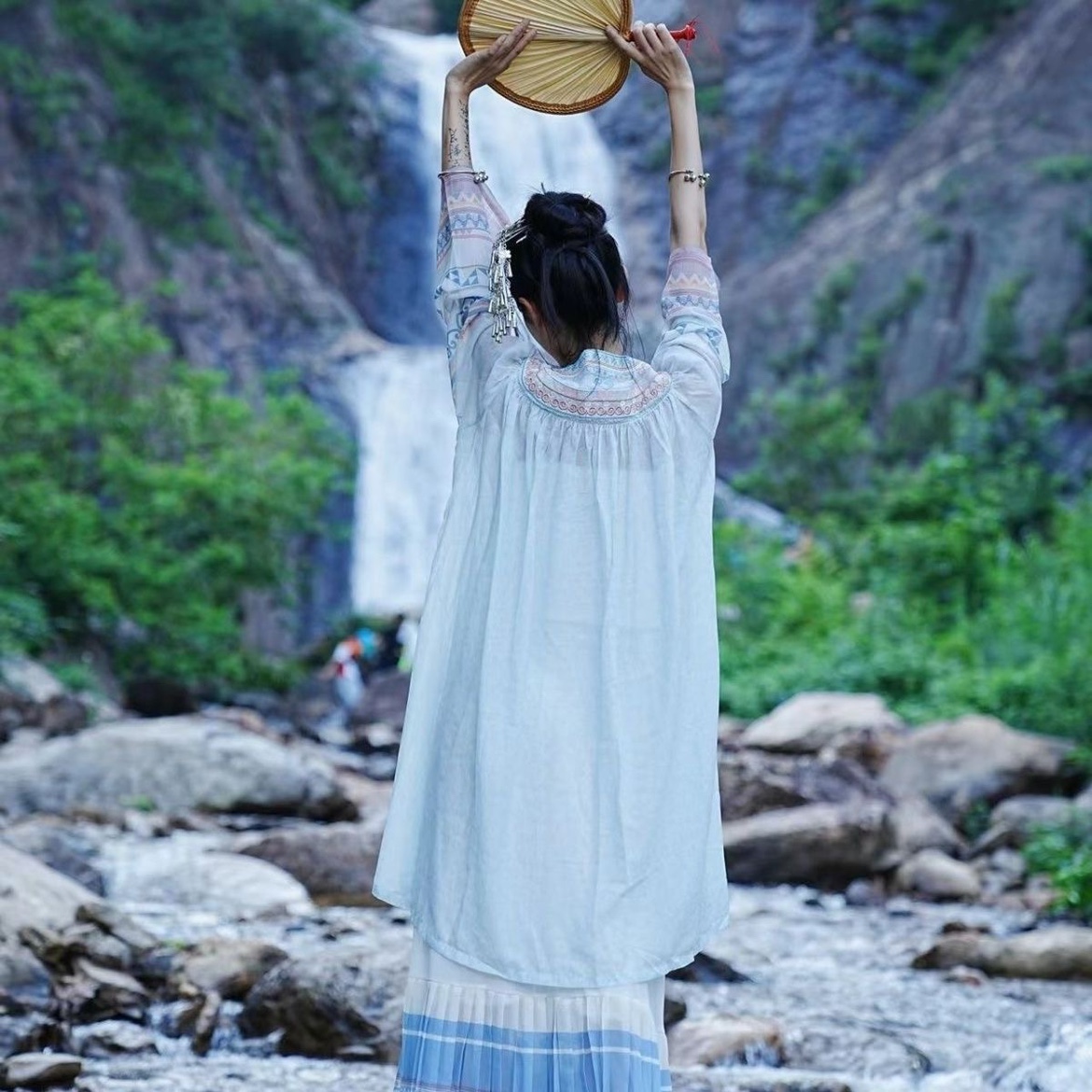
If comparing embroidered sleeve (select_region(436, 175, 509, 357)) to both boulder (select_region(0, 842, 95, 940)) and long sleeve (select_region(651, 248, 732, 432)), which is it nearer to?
long sleeve (select_region(651, 248, 732, 432))

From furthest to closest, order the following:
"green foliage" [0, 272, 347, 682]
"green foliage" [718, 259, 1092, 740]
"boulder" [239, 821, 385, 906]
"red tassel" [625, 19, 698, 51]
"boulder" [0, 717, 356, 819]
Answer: "green foliage" [0, 272, 347, 682], "green foliage" [718, 259, 1092, 740], "boulder" [0, 717, 356, 819], "boulder" [239, 821, 385, 906], "red tassel" [625, 19, 698, 51]

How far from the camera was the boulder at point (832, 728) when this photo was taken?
1175 centimetres

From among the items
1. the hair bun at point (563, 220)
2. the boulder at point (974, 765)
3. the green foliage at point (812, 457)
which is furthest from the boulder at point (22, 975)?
the green foliage at point (812, 457)

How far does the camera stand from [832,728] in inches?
492

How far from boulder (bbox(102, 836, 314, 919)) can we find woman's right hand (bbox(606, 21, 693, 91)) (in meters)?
4.60

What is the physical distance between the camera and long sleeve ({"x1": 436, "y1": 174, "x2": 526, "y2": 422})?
2.67m

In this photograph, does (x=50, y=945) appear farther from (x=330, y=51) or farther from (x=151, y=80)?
(x=330, y=51)

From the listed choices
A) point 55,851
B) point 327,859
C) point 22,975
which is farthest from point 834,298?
point 22,975

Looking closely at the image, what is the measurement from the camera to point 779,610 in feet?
61.1

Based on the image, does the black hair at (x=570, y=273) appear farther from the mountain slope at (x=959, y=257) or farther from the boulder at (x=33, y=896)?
the mountain slope at (x=959, y=257)

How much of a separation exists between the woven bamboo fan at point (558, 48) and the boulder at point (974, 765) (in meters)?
7.61

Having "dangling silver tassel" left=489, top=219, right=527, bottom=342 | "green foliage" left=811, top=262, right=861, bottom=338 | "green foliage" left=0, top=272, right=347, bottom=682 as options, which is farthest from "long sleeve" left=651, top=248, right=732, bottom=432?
"green foliage" left=811, top=262, right=861, bottom=338

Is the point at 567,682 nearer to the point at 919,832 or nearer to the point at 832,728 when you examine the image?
the point at 919,832

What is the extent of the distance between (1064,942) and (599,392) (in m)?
4.14
